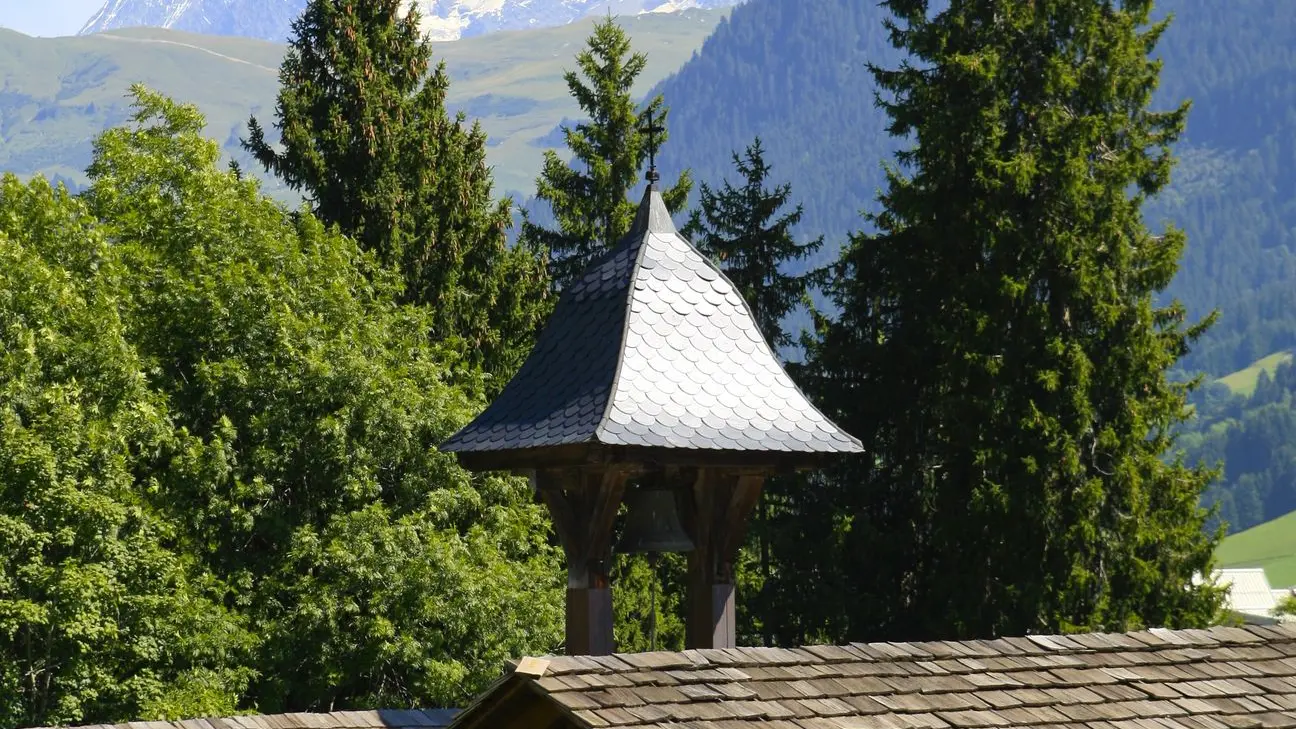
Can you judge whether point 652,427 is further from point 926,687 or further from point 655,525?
point 926,687

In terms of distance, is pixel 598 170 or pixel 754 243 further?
pixel 754 243

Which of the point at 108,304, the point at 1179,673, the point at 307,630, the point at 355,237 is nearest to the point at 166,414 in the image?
the point at 108,304

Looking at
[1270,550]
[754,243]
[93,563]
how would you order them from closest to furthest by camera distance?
[93,563] → [754,243] → [1270,550]

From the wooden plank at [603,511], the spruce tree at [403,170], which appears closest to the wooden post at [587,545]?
the wooden plank at [603,511]

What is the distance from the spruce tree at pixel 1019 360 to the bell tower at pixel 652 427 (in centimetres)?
1763

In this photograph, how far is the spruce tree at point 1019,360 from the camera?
1176 inches

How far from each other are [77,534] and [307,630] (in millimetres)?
2988

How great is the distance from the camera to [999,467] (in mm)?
30172

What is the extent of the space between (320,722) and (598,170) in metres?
26.3

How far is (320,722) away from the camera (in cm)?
1370

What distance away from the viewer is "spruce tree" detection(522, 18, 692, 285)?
39.0 m

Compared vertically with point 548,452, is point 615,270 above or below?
above

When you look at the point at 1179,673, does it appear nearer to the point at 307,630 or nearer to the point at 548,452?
the point at 548,452

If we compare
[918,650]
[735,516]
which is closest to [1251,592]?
[735,516]
